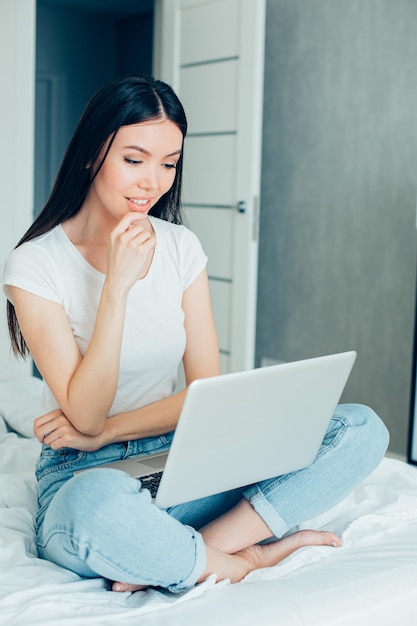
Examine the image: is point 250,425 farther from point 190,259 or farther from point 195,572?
point 190,259

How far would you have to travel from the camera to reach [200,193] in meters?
3.74

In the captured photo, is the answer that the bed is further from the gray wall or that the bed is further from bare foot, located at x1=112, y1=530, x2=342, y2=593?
the gray wall

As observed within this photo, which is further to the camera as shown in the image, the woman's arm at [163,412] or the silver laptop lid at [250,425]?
the woman's arm at [163,412]

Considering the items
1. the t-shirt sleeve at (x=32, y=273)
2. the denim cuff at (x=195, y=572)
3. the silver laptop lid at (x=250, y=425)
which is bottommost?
the denim cuff at (x=195, y=572)

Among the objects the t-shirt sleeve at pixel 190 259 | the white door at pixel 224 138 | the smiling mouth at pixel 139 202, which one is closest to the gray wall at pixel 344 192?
the white door at pixel 224 138

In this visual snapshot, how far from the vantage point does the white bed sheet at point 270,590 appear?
1.14 metres

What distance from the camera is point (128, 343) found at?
158 centimetres

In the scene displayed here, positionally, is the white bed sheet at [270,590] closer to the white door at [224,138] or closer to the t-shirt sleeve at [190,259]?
the t-shirt sleeve at [190,259]

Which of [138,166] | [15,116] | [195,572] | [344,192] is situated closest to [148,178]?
[138,166]

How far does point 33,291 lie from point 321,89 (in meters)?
2.49

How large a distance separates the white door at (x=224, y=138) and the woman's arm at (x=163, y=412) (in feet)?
5.91

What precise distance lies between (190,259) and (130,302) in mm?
182

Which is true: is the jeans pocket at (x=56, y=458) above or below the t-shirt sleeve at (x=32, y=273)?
below

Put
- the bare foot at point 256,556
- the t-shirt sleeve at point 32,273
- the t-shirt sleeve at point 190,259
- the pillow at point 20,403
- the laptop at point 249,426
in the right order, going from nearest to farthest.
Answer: the laptop at point 249,426 < the bare foot at point 256,556 < the t-shirt sleeve at point 32,273 < the t-shirt sleeve at point 190,259 < the pillow at point 20,403
